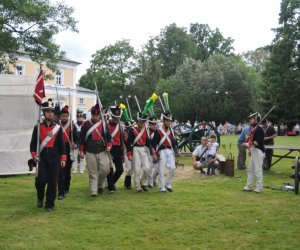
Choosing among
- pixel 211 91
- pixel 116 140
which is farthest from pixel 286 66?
Result: pixel 116 140

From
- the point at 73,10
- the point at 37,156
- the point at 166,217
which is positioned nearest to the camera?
the point at 166,217

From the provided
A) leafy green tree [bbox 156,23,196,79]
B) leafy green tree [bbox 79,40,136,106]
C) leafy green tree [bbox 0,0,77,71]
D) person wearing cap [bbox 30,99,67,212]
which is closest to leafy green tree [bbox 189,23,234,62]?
leafy green tree [bbox 156,23,196,79]

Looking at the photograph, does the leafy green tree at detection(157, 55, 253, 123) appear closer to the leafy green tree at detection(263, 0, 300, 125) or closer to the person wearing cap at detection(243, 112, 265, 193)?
the leafy green tree at detection(263, 0, 300, 125)

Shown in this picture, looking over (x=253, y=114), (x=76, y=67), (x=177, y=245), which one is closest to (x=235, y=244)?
(x=177, y=245)

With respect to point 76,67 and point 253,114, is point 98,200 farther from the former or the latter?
point 76,67

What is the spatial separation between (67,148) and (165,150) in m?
2.24

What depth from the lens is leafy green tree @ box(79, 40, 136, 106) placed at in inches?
2443

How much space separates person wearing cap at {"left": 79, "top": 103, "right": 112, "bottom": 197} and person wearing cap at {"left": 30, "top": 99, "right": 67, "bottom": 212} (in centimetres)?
125

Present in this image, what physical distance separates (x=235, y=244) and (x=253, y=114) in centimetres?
519

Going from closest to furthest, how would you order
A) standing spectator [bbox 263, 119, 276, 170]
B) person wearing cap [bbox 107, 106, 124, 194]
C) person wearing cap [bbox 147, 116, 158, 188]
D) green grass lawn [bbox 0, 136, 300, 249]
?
green grass lawn [bbox 0, 136, 300, 249], person wearing cap [bbox 107, 106, 124, 194], person wearing cap [bbox 147, 116, 158, 188], standing spectator [bbox 263, 119, 276, 170]

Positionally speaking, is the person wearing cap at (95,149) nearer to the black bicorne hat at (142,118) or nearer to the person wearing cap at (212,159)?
the black bicorne hat at (142,118)

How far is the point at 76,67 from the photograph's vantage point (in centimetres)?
5969

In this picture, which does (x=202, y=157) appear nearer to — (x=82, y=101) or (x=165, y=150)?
(x=165, y=150)

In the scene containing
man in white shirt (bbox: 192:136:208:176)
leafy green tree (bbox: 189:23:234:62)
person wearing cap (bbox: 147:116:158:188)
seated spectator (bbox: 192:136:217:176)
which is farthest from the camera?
leafy green tree (bbox: 189:23:234:62)
